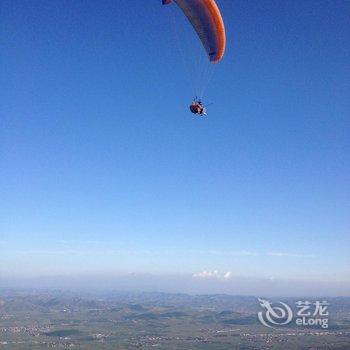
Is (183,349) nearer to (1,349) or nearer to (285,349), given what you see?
(285,349)

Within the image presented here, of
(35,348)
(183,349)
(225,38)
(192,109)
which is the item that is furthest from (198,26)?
(35,348)

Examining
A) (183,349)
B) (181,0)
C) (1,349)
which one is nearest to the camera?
(181,0)

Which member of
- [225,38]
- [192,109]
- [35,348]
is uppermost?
[225,38]

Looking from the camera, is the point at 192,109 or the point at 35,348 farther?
the point at 35,348

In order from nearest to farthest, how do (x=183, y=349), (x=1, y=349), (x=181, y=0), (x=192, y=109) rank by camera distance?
(x=181, y=0) → (x=192, y=109) → (x=1, y=349) → (x=183, y=349)
